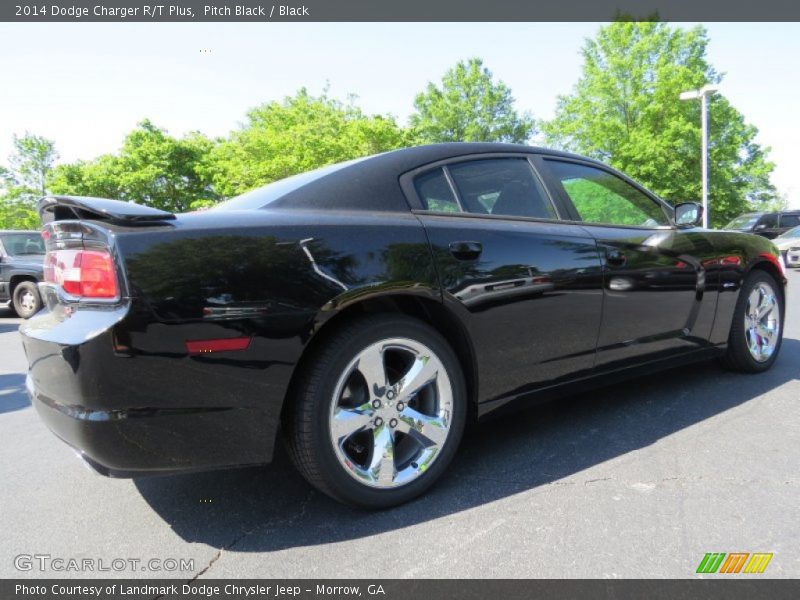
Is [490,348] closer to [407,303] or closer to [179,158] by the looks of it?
[407,303]

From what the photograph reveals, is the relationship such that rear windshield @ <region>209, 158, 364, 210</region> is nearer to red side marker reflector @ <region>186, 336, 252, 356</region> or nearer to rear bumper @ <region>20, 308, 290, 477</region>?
red side marker reflector @ <region>186, 336, 252, 356</region>

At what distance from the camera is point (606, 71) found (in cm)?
2573

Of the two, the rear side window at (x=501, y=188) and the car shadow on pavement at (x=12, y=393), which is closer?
the rear side window at (x=501, y=188)

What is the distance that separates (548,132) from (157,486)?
91.5ft

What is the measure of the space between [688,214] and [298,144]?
22944 mm

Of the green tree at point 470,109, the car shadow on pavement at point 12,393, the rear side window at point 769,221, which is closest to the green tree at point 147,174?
the green tree at point 470,109

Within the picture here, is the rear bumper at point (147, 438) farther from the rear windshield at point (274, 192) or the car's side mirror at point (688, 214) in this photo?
the car's side mirror at point (688, 214)

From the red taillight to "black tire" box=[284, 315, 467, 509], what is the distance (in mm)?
700

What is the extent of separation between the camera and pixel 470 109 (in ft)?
148

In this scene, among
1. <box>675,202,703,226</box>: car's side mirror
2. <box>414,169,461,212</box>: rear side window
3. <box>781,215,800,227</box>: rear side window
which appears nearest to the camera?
<box>414,169,461,212</box>: rear side window

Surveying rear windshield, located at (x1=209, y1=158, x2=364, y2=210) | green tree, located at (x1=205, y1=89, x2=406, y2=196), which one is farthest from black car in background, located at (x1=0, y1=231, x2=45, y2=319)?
green tree, located at (x1=205, y1=89, x2=406, y2=196)

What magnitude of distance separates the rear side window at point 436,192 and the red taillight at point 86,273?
1.26 metres

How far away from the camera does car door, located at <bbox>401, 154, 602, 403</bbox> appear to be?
2396mm

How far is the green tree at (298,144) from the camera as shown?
2472cm
